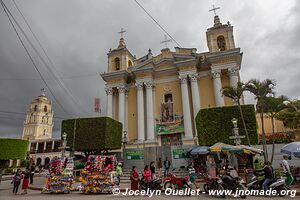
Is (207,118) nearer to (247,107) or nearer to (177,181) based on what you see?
(247,107)

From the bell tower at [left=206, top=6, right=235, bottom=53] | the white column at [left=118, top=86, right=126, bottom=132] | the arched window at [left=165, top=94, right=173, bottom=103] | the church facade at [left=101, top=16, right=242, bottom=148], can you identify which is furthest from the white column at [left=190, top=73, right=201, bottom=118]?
the white column at [left=118, top=86, right=126, bottom=132]

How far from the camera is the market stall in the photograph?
414 inches

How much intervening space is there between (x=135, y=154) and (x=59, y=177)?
32.6 ft

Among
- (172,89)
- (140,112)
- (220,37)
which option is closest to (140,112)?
(140,112)

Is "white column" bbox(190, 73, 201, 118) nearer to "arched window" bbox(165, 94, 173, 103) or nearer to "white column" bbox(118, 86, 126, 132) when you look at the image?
"arched window" bbox(165, 94, 173, 103)

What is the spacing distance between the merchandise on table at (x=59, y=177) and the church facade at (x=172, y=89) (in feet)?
42.2

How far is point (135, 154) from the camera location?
20516 millimetres

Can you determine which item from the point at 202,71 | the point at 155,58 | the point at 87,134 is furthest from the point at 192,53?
the point at 87,134

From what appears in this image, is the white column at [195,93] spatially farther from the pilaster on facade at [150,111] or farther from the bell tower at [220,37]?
the pilaster on facade at [150,111]

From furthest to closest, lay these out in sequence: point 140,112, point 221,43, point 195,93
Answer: point 221,43
point 140,112
point 195,93

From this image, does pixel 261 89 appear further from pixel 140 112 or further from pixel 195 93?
pixel 140 112

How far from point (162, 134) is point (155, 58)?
10052 millimetres

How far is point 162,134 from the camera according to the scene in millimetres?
24625

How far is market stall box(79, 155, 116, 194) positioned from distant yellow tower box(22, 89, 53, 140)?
6262 centimetres
